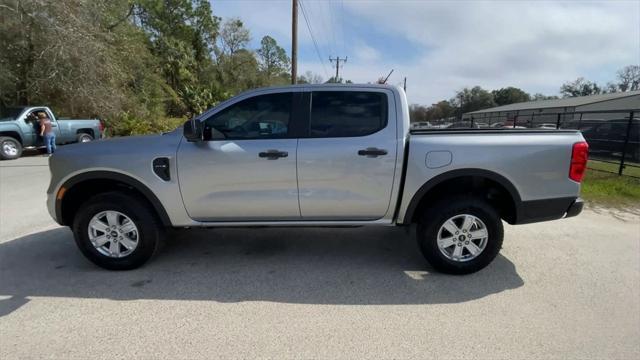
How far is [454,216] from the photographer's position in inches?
134

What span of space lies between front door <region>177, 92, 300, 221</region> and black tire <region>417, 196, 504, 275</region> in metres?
1.29

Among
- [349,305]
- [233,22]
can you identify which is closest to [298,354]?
[349,305]

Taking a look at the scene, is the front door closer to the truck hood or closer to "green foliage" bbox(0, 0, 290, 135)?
the truck hood

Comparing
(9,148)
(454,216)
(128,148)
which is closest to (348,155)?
(454,216)

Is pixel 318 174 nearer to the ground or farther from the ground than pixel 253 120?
nearer to the ground

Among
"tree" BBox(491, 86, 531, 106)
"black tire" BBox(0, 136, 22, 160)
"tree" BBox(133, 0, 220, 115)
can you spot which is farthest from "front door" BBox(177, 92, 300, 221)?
"tree" BBox(491, 86, 531, 106)

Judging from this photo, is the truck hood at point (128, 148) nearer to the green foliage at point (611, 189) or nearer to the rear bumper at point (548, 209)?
the rear bumper at point (548, 209)

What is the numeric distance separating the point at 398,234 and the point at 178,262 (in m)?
2.73

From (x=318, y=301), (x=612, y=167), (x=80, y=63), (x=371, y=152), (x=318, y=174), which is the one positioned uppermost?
(x=80, y=63)

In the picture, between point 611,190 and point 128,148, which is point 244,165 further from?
point 611,190

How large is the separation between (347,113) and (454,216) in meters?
1.45

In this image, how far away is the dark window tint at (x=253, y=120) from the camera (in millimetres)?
3455

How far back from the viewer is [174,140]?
345 cm

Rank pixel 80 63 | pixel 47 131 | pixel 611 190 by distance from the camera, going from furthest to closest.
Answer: pixel 80 63, pixel 47 131, pixel 611 190
